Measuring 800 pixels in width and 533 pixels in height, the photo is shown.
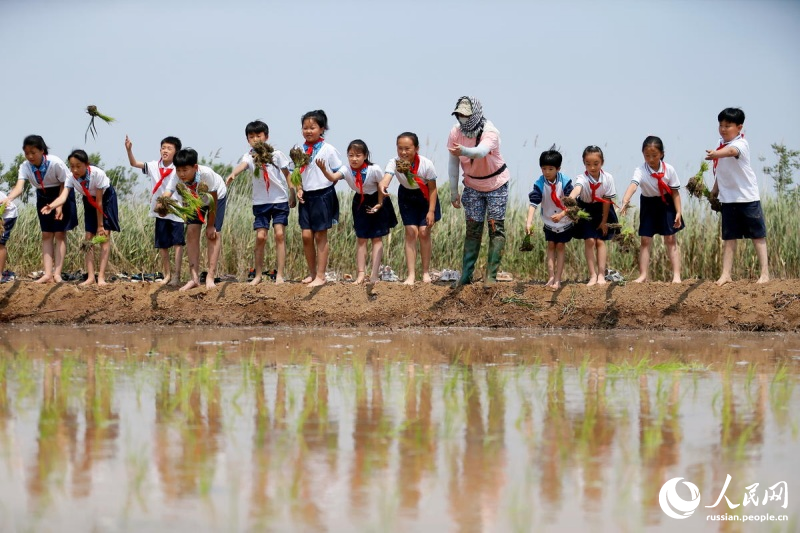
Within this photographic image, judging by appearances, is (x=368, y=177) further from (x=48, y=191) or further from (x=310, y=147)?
(x=48, y=191)

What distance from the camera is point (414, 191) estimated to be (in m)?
11.1

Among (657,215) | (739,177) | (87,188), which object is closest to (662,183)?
(657,215)

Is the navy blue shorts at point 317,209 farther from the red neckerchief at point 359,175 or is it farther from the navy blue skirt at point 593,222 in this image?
the navy blue skirt at point 593,222

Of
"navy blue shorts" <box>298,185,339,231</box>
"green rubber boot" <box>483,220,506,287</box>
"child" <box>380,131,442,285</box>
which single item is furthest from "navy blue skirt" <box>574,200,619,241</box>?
"navy blue shorts" <box>298,185,339,231</box>

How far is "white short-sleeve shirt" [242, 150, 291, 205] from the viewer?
11.2 m

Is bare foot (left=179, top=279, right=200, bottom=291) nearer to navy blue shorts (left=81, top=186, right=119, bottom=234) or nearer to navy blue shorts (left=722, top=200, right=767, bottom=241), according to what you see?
navy blue shorts (left=81, top=186, right=119, bottom=234)

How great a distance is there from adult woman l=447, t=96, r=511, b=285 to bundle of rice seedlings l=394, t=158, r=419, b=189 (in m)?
0.41

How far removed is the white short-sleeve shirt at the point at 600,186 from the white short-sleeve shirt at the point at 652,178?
34 cm

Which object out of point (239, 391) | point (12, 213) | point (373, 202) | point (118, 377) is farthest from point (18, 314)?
point (239, 391)

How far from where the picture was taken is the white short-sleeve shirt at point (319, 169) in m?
11.0

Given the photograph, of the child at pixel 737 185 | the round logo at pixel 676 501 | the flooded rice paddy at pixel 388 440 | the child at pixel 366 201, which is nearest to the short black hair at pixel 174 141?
the child at pixel 366 201

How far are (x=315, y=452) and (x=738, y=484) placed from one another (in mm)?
1869

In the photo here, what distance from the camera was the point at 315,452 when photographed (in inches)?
186

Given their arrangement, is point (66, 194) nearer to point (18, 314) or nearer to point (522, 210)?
point (18, 314)
